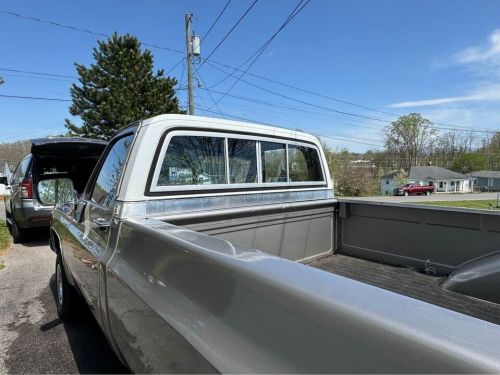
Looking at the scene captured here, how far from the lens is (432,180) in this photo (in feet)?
258

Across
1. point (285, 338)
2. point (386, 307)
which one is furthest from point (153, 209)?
point (386, 307)

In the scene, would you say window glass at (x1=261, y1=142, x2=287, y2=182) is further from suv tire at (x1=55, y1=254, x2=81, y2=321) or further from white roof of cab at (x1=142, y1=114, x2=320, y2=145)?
suv tire at (x1=55, y1=254, x2=81, y2=321)

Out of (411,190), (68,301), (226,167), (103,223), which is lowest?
(411,190)

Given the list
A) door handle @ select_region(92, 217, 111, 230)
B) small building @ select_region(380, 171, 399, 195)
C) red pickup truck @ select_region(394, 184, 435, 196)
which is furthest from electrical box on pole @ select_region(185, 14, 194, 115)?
small building @ select_region(380, 171, 399, 195)

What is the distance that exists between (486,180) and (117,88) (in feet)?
298

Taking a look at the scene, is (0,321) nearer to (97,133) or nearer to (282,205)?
(282,205)

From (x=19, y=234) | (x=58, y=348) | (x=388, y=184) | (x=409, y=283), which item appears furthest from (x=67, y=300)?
(x=388, y=184)

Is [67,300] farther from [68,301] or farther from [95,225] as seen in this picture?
[95,225]

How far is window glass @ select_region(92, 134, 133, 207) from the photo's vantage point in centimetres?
278

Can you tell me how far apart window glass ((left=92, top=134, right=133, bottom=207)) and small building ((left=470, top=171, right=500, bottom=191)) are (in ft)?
332

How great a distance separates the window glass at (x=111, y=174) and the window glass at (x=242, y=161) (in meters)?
0.91

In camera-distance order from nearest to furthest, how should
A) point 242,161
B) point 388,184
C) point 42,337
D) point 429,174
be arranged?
point 242,161, point 42,337, point 429,174, point 388,184

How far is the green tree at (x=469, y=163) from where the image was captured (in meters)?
96.4

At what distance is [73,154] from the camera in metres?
7.75
